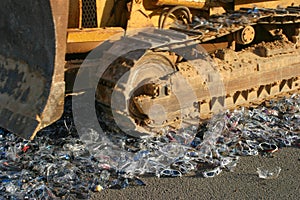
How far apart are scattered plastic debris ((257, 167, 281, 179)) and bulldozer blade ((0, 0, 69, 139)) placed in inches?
75.0

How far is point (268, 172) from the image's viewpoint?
15.8 feet

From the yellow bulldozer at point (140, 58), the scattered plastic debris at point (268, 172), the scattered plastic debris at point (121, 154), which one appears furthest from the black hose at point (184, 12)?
the scattered plastic debris at point (268, 172)

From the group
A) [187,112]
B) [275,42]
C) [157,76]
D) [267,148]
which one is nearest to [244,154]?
[267,148]

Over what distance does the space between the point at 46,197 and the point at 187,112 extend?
202 centimetres

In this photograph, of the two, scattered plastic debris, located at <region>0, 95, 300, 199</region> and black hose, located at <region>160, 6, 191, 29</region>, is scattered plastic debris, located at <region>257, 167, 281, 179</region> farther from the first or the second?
black hose, located at <region>160, 6, 191, 29</region>

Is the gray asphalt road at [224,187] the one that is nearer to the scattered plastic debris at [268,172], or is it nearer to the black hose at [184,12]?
the scattered plastic debris at [268,172]

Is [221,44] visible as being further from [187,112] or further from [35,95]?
[35,95]

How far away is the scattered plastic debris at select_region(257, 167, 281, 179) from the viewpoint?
4746mm

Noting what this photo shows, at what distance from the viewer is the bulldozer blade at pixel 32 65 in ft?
14.5

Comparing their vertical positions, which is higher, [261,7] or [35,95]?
[261,7]

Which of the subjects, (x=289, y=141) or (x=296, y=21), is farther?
(x=296, y=21)

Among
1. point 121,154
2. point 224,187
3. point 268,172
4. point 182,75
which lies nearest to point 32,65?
point 121,154

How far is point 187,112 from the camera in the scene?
226 inches

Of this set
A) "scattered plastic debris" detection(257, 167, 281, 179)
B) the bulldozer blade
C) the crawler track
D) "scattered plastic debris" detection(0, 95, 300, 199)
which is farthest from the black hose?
"scattered plastic debris" detection(257, 167, 281, 179)
